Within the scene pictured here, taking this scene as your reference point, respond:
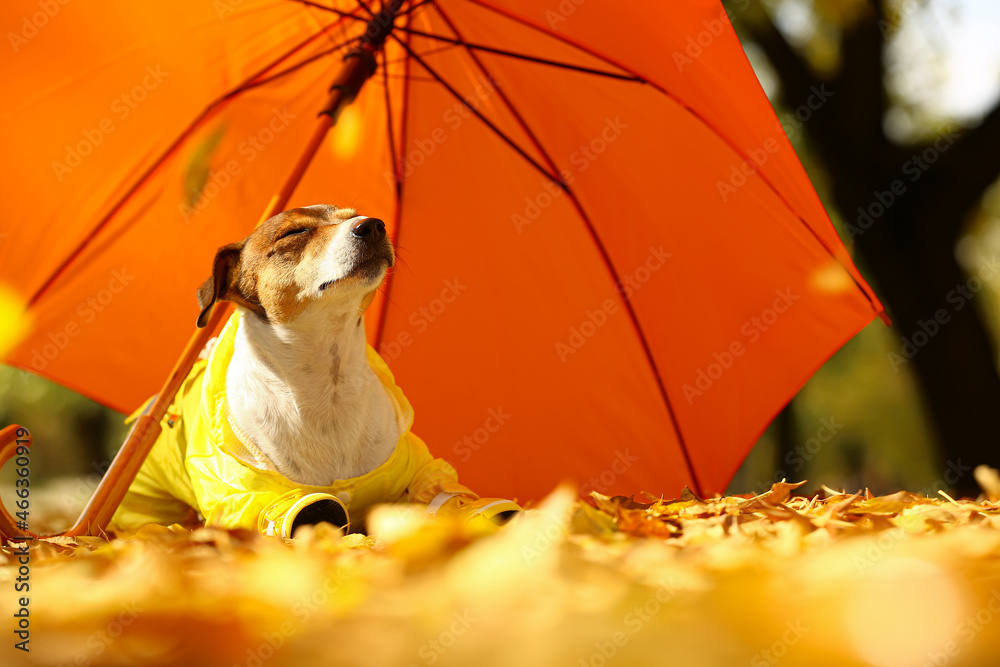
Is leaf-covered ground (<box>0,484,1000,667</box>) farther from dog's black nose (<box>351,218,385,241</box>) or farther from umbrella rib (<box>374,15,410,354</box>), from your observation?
umbrella rib (<box>374,15,410,354</box>)

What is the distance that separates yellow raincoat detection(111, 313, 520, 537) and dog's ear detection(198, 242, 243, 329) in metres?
0.27

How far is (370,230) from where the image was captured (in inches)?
88.3

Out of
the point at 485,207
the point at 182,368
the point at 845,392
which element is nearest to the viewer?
the point at 182,368

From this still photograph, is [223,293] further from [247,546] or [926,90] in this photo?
[926,90]

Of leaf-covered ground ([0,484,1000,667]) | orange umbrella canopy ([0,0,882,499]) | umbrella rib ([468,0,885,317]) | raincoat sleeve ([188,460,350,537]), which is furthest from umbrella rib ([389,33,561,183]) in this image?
leaf-covered ground ([0,484,1000,667])

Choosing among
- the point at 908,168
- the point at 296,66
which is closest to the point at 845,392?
the point at 908,168

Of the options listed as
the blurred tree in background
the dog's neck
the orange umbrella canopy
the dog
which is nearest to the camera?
the dog

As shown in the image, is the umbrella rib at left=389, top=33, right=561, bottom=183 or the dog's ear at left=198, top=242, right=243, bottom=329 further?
the umbrella rib at left=389, top=33, right=561, bottom=183

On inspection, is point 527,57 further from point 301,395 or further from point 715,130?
point 301,395

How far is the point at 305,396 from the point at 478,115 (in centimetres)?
153

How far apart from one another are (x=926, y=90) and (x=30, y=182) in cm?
667

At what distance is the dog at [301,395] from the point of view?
7.36 feet

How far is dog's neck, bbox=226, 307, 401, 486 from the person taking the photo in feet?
7.77

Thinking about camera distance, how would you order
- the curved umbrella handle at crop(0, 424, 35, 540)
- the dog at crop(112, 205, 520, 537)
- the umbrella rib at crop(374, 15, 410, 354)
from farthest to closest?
the umbrella rib at crop(374, 15, 410, 354), the dog at crop(112, 205, 520, 537), the curved umbrella handle at crop(0, 424, 35, 540)
